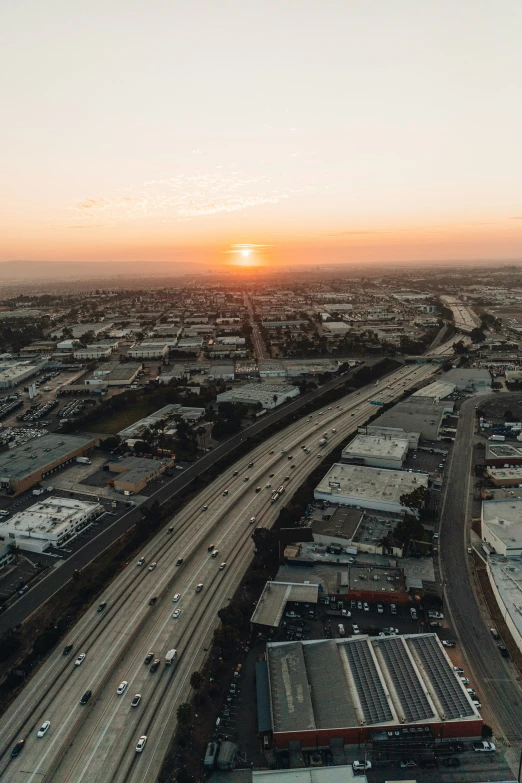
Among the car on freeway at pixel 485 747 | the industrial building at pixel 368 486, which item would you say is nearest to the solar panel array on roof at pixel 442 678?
the car on freeway at pixel 485 747

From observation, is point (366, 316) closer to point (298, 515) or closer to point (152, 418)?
point (152, 418)

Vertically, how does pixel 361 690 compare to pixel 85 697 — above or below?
above

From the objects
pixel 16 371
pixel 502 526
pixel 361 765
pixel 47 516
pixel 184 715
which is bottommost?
pixel 361 765

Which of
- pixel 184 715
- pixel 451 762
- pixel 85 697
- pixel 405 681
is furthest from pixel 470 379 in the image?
pixel 85 697

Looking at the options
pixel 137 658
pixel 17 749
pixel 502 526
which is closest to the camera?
pixel 17 749

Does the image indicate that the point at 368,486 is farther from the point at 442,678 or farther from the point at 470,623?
the point at 442,678

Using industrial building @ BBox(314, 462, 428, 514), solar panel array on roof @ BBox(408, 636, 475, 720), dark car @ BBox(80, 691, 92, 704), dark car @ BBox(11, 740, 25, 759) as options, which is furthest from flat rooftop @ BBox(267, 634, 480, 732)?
industrial building @ BBox(314, 462, 428, 514)

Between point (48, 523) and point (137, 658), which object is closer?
point (137, 658)
